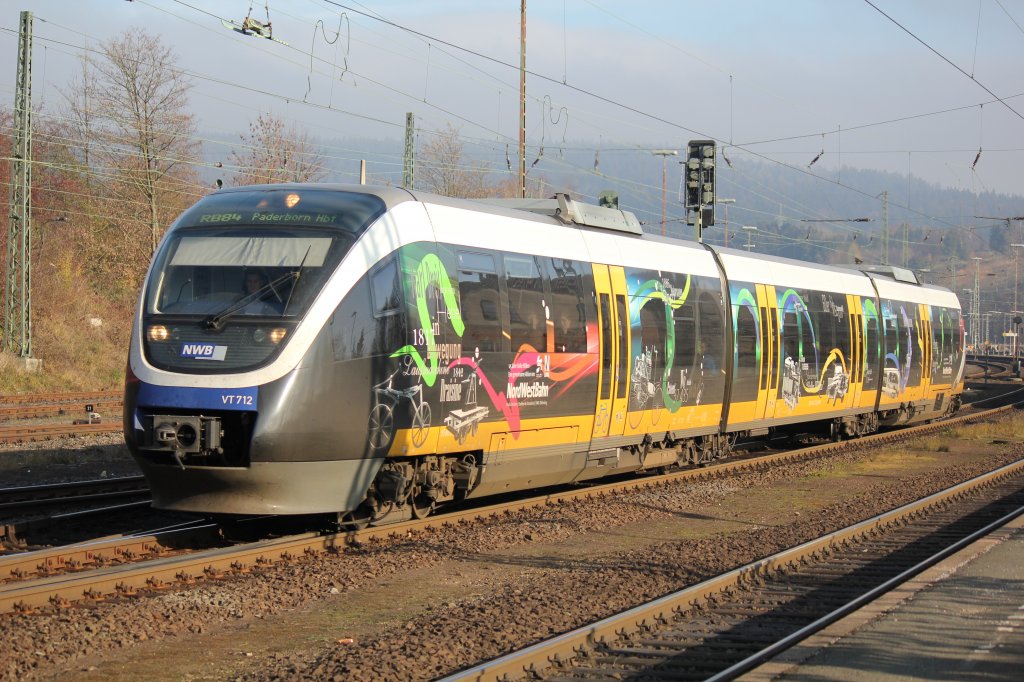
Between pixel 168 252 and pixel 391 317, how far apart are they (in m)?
2.37

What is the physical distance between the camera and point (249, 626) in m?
8.08

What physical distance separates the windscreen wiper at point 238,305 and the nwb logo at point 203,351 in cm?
18

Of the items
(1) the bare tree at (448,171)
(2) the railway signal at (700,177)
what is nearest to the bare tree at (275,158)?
(1) the bare tree at (448,171)

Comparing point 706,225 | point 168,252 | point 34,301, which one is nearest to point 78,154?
point 34,301

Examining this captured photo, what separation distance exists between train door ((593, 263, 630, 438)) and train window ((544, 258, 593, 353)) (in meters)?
0.45

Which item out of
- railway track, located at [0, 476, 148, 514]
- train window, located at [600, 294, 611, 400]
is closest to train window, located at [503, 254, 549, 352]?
train window, located at [600, 294, 611, 400]

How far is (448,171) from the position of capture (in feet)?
171

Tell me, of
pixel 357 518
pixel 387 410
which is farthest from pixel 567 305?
pixel 357 518

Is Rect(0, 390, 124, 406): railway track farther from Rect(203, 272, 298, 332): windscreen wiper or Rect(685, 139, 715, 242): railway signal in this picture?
Rect(203, 272, 298, 332): windscreen wiper

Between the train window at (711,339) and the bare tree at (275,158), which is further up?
the bare tree at (275,158)

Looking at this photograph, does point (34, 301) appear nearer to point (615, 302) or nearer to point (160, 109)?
point (160, 109)

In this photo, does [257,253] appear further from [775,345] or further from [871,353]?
[871,353]

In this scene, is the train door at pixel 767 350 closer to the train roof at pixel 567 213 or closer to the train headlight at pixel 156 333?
the train roof at pixel 567 213

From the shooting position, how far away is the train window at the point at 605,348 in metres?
14.5
